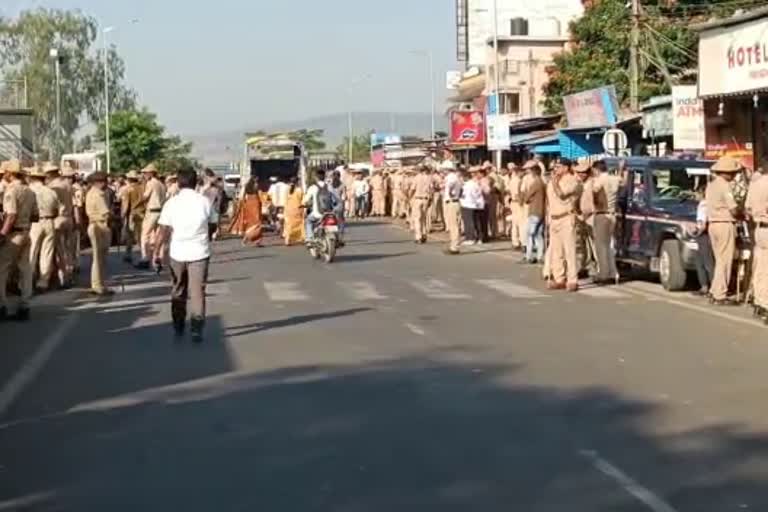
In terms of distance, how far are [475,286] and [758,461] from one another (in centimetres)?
1313

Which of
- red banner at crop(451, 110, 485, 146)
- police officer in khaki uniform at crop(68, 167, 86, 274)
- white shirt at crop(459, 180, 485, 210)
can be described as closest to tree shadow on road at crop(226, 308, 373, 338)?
police officer in khaki uniform at crop(68, 167, 86, 274)

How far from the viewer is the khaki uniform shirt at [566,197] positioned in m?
19.9

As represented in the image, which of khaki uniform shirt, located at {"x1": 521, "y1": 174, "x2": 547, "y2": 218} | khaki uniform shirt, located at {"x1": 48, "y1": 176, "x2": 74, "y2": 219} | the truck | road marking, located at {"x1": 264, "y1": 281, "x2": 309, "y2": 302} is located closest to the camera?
road marking, located at {"x1": 264, "y1": 281, "x2": 309, "y2": 302}

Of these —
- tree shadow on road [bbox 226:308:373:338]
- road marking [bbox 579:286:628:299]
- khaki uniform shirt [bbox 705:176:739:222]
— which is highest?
khaki uniform shirt [bbox 705:176:739:222]

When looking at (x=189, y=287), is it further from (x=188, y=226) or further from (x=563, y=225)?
(x=563, y=225)

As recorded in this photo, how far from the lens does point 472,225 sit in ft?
108

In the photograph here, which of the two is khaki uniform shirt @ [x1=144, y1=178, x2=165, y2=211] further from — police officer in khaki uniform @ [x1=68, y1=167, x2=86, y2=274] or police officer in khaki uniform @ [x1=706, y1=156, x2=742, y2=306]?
police officer in khaki uniform @ [x1=706, y1=156, x2=742, y2=306]

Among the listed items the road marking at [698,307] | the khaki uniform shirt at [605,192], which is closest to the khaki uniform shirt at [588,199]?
the khaki uniform shirt at [605,192]

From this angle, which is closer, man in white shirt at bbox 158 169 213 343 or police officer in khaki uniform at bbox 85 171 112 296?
man in white shirt at bbox 158 169 213 343

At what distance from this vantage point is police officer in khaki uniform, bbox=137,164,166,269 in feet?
84.0

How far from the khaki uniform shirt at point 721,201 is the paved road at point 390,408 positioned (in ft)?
4.19

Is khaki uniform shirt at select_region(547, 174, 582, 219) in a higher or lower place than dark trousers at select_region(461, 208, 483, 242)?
higher

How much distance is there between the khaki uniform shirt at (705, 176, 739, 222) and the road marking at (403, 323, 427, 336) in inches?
176

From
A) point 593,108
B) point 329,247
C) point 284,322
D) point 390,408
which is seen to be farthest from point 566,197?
point 593,108
